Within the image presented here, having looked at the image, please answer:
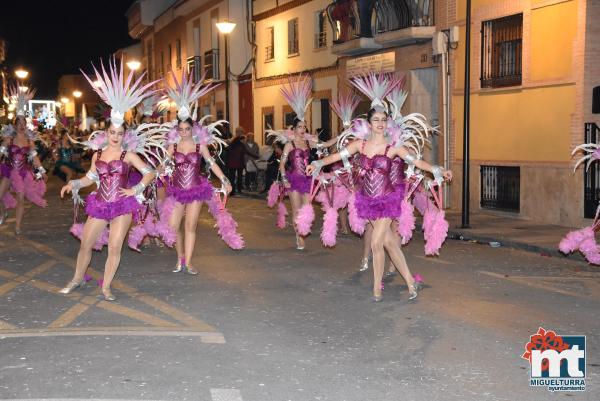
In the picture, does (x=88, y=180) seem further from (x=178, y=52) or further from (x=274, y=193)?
(x=178, y=52)

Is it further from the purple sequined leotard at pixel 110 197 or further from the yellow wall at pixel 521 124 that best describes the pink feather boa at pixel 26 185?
the yellow wall at pixel 521 124

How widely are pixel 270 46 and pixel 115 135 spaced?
75.8 feet

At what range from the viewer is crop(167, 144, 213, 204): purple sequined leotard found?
32.8 ft

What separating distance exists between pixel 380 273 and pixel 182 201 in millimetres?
2689

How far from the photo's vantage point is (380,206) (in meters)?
8.47

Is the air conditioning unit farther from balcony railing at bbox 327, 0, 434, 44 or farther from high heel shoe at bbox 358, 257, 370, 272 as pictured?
high heel shoe at bbox 358, 257, 370, 272

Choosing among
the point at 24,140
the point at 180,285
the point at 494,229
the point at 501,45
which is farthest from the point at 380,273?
the point at 501,45

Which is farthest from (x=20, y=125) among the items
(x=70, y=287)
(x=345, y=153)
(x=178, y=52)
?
(x=178, y=52)

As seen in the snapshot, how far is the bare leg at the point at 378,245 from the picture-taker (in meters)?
8.47

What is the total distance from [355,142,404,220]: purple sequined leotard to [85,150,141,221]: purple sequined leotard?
2.26 metres

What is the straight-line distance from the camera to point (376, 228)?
8.49m

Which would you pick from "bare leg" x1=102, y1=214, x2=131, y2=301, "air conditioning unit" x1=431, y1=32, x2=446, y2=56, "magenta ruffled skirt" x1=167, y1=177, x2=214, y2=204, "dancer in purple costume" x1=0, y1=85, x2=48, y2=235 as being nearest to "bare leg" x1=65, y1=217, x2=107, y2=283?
"bare leg" x1=102, y1=214, x2=131, y2=301

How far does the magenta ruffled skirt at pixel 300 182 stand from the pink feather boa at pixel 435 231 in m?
3.62

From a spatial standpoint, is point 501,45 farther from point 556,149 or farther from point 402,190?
point 402,190
